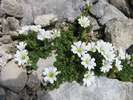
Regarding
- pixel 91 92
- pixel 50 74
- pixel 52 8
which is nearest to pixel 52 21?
pixel 52 8

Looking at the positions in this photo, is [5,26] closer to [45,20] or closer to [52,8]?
[45,20]

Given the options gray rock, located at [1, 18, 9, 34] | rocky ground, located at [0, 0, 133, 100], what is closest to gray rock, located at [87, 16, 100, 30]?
rocky ground, located at [0, 0, 133, 100]

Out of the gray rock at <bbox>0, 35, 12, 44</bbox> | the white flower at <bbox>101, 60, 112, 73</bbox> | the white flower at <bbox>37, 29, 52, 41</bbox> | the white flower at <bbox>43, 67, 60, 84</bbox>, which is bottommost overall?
the white flower at <bbox>43, 67, 60, 84</bbox>

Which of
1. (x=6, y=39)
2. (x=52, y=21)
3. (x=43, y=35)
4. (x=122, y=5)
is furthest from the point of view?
(x=122, y=5)

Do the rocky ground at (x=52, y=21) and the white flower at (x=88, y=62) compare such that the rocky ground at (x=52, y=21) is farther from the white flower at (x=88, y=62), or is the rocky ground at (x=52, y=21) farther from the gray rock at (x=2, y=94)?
the white flower at (x=88, y=62)

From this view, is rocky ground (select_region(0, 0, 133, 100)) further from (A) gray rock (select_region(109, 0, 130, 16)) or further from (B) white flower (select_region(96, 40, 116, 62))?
(B) white flower (select_region(96, 40, 116, 62))
